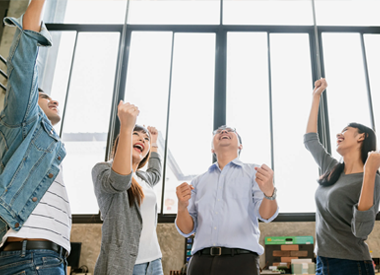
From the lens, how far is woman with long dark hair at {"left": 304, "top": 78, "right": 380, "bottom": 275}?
5.27 ft

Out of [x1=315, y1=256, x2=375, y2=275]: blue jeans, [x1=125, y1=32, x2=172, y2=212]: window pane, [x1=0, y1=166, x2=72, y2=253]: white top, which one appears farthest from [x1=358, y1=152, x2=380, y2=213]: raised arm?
[x1=125, y1=32, x2=172, y2=212]: window pane

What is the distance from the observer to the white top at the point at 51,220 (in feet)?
3.36

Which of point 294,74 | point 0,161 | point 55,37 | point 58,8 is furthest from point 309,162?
point 58,8

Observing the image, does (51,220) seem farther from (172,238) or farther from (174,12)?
(174,12)

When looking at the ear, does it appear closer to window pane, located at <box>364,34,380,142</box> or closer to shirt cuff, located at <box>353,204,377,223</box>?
shirt cuff, located at <box>353,204,377,223</box>

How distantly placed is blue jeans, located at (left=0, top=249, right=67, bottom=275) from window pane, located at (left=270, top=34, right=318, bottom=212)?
8.24ft

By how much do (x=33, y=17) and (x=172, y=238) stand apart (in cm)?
236

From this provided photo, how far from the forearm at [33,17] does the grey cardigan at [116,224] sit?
1.93 ft

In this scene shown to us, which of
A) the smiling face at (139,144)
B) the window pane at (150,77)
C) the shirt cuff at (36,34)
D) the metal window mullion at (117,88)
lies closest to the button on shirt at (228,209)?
the smiling face at (139,144)

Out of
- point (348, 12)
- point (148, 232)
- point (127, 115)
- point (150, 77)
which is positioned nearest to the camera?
point (127, 115)

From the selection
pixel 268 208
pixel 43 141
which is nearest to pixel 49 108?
pixel 43 141

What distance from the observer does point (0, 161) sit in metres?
1.08

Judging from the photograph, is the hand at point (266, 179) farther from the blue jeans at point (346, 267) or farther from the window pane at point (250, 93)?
the window pane at point (250, 93)

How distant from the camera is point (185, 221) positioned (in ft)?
5.41
